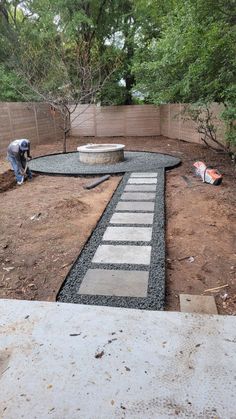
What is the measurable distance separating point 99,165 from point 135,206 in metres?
3.15

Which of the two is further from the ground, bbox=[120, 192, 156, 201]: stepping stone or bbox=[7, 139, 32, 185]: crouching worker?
bbox=[7, 139, 32, 185]: crouching worker

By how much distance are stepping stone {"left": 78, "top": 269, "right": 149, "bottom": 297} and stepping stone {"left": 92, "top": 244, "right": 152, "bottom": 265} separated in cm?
18

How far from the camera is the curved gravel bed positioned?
667 centimetres

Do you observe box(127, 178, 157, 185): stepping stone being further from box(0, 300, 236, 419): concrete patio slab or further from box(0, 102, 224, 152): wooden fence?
box(0, 102, 224, 152): wooden fence

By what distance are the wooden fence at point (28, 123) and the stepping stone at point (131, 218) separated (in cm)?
645

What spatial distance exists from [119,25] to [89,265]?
13.2 m

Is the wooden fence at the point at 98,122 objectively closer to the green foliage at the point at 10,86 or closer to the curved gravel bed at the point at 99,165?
the green foliage at the point at 10,86

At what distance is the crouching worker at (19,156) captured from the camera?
581 cm

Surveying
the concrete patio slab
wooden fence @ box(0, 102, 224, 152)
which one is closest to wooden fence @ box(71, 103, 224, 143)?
wooden fence @ box(0, 102, 224, 152)

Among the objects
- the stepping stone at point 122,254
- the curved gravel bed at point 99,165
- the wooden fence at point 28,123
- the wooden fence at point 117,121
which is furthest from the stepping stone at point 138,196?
the wooden fence at point 117,121

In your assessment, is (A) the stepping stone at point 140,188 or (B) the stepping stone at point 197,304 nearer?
(B) the stepping stone at point 197,304

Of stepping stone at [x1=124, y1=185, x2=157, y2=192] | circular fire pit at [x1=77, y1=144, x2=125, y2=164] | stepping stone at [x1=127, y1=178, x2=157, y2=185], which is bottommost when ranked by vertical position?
stepping stone at [x1=124, y1=185, x2=157, y2=192]

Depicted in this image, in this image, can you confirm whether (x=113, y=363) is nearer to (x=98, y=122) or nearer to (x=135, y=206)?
(x=135, y=206)

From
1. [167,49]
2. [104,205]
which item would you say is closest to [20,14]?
[167,49]
